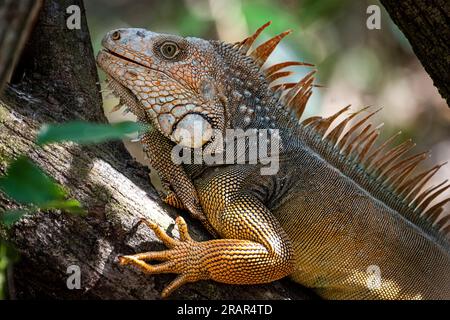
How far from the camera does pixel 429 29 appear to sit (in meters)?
3.54

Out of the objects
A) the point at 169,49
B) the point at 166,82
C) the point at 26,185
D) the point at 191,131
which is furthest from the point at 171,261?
the point at 26,185

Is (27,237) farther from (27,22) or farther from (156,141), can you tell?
(27,22)

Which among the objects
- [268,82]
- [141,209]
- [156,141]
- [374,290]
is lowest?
[374,290]

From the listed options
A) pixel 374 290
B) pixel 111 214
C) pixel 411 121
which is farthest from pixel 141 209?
pixel 411 121

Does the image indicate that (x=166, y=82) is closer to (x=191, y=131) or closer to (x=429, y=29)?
(x=191, y=131)

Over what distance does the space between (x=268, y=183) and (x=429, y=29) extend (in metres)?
1.30

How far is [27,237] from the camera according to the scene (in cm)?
311

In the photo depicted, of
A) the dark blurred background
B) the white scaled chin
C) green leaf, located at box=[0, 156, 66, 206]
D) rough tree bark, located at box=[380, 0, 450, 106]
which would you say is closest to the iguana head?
the white scaled chin

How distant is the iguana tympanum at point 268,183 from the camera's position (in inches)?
149

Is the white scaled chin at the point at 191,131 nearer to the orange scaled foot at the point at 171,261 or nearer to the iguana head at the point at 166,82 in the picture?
the iguana head at the point at 166,82

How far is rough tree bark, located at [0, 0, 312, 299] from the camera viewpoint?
3143 millimetres

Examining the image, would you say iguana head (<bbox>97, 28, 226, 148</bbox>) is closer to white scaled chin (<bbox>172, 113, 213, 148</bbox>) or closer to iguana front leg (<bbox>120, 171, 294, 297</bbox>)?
white scaled chin (<bbox>172, 113, 213, 148</bbox>)

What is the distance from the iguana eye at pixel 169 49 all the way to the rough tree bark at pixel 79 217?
549mm

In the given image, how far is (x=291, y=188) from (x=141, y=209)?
1.04 m
